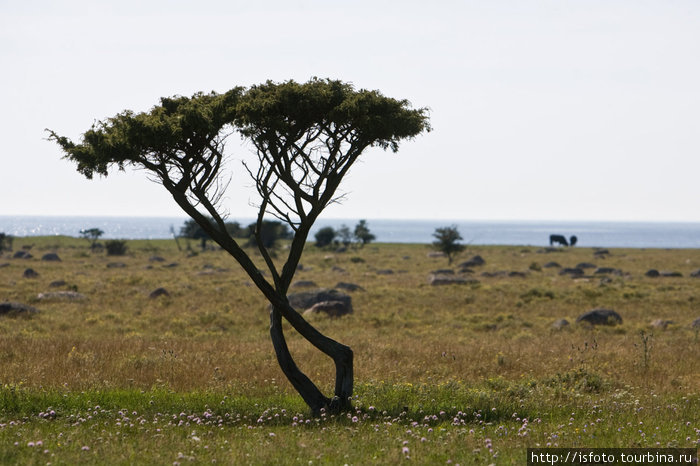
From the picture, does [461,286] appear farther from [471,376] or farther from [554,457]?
[554,457]

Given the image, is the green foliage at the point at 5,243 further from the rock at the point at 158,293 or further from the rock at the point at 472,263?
the rock at the point at 472,263

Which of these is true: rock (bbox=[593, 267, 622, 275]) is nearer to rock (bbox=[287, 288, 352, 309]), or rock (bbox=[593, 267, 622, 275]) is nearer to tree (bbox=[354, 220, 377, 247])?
rock (bbox=[287, 288, 352, 309])

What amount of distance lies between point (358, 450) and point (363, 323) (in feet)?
65.9

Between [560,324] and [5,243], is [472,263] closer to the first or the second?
[560,324]

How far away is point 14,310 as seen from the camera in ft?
90.7

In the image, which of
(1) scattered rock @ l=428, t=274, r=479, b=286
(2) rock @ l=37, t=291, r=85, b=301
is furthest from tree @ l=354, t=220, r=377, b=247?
(2) rock @ l=37, t=291, r=85, b=301

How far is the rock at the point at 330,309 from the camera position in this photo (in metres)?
30.0

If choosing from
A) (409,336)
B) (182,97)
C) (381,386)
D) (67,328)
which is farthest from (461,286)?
(182,97)

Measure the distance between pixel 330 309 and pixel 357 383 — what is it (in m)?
15.9

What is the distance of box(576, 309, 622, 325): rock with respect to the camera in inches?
1091

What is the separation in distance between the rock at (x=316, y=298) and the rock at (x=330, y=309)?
0.54 metres

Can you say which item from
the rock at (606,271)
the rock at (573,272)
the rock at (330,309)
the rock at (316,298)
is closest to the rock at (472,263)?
the rock at (573,272)

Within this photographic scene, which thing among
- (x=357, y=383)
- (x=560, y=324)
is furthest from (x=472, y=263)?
(x=357, y=383)

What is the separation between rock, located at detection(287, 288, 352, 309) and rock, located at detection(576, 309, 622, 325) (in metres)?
11.3
